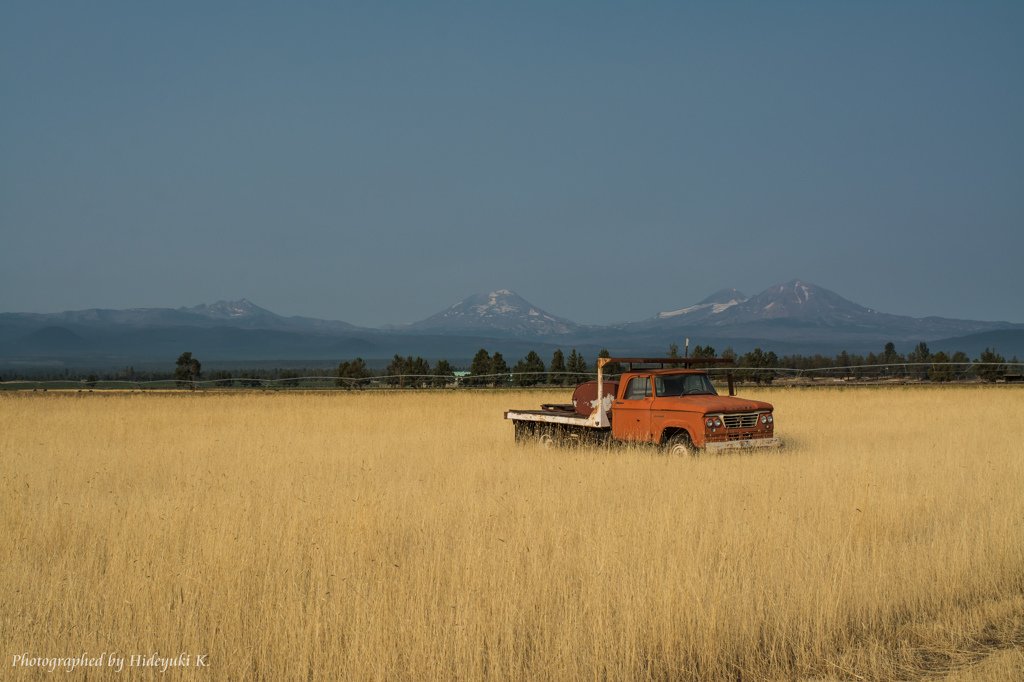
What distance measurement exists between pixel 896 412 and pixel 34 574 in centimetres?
2338

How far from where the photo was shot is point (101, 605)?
6023 millimetres

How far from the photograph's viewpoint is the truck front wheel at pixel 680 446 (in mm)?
13391

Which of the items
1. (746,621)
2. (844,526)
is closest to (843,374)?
(844,526)

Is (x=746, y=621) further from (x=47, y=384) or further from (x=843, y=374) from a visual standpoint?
(x=47, y=384)

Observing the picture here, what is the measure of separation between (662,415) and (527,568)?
26.6 ft

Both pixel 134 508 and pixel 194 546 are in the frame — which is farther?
pixel 134 508

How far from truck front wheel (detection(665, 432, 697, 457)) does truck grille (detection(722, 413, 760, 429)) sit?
0.77 m

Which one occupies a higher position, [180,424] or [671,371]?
[671,371]

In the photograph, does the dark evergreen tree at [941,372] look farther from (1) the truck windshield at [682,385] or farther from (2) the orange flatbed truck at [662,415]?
(1) the truck windshield at [682,385]

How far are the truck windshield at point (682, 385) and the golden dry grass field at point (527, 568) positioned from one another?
1.81 meters

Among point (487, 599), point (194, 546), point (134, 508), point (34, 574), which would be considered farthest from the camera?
point (134, 508)

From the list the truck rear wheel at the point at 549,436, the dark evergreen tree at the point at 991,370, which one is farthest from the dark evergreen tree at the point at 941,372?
the truck rear wheel at the point at 549,436

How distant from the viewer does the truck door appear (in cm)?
1453

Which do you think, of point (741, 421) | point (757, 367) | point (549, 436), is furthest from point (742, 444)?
point (757, 367)
